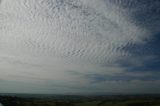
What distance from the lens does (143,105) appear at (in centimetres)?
7394

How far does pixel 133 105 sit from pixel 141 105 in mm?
3171

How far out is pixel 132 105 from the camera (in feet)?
249

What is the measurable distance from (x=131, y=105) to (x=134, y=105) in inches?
73.5

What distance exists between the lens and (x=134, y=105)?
7644cm

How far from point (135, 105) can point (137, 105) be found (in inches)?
41.0

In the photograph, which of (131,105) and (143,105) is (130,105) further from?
(143,105)

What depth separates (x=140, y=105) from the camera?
247 feet

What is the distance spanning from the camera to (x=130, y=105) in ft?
247

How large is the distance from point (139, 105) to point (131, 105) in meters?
3.31

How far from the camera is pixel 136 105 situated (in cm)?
7569

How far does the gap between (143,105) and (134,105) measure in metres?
3.82

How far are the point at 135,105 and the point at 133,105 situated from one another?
82 centimetres

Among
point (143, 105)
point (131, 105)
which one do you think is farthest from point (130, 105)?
point (143, 105)

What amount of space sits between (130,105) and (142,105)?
4.58 metres
